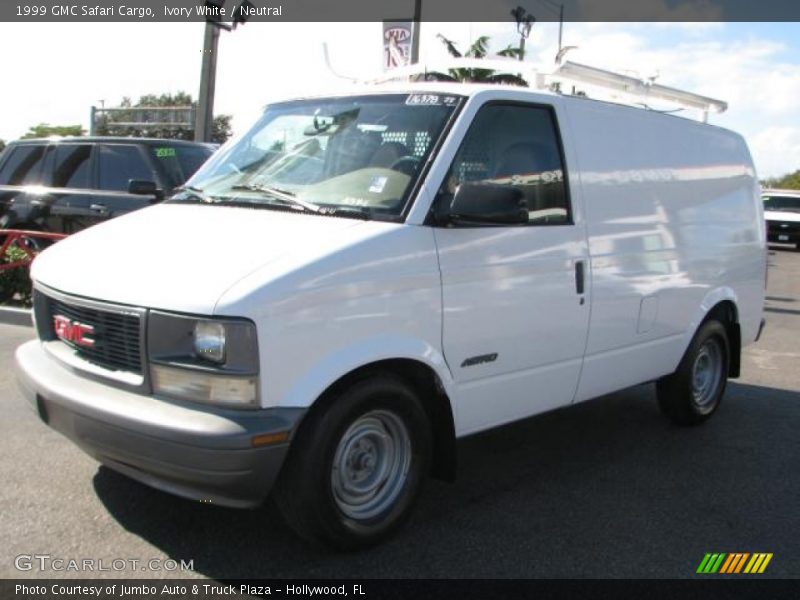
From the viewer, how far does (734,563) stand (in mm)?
3699

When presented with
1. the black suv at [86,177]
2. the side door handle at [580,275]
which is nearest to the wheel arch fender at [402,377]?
the side door handle at [580,275]

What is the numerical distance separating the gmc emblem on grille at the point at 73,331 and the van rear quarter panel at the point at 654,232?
2.71m

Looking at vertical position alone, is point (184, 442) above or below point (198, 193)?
below

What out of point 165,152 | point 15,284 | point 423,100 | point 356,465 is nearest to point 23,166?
point 15,284

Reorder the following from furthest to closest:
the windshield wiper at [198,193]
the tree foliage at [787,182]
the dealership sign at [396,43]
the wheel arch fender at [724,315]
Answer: the tree foliage at [787,182], the dealership sign at [396,43], the wheel arch fender at [724,315], the windshield wiper at [198,193]

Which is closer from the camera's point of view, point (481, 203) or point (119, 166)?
point (481, 203)

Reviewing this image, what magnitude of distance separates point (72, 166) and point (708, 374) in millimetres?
7900

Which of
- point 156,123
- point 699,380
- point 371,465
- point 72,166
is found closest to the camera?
point 371,465

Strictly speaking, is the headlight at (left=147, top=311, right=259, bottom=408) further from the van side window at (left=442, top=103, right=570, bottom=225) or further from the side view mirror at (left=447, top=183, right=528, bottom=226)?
the van side window at (left=442, top=103, right=570, bottom=225)

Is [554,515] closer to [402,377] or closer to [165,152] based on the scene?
[402,377]

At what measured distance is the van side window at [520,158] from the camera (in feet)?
13.1

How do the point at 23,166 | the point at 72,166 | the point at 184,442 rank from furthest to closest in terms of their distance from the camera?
the point at 23,166 → the point at 72,166 → the point at 184,442

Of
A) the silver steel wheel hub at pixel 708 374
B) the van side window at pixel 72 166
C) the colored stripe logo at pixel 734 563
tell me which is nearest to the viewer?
the colored stripe logo at pixel 734 563

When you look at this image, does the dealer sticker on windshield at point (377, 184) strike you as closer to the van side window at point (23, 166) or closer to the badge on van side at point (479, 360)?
the badge on van side at point (479, 360)
